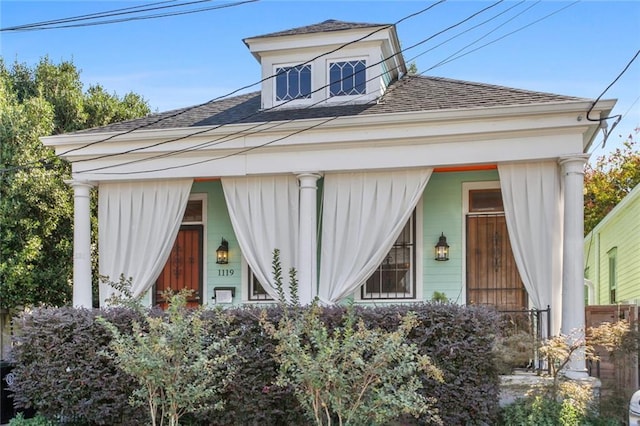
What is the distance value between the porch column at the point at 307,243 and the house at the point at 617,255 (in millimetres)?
5932

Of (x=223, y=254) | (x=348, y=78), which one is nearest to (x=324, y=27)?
(x=348, y=78)

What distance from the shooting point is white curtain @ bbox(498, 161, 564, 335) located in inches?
333

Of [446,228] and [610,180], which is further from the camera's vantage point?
[610,180]

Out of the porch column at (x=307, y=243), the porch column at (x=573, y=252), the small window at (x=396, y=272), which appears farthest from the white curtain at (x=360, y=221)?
the porch column at (x=573, y=252)

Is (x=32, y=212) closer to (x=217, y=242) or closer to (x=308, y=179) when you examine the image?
(x=217, y=242)

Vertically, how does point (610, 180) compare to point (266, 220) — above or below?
above

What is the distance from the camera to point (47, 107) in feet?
48.8

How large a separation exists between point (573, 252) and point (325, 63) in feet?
15.7

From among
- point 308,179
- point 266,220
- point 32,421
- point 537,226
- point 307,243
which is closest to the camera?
point 32,421

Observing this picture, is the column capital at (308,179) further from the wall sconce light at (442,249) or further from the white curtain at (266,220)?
the wall sconce light at (442,249)

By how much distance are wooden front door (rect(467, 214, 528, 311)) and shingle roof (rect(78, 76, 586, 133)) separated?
1743 mm

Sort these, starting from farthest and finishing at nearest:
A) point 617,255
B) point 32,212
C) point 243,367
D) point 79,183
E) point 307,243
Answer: point 617,255, point 32,212, point 79,183, point 307,243, point 243,367

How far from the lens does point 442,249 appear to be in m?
9.73

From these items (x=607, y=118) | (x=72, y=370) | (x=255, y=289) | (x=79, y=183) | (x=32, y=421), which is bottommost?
(x=32, y=421)
